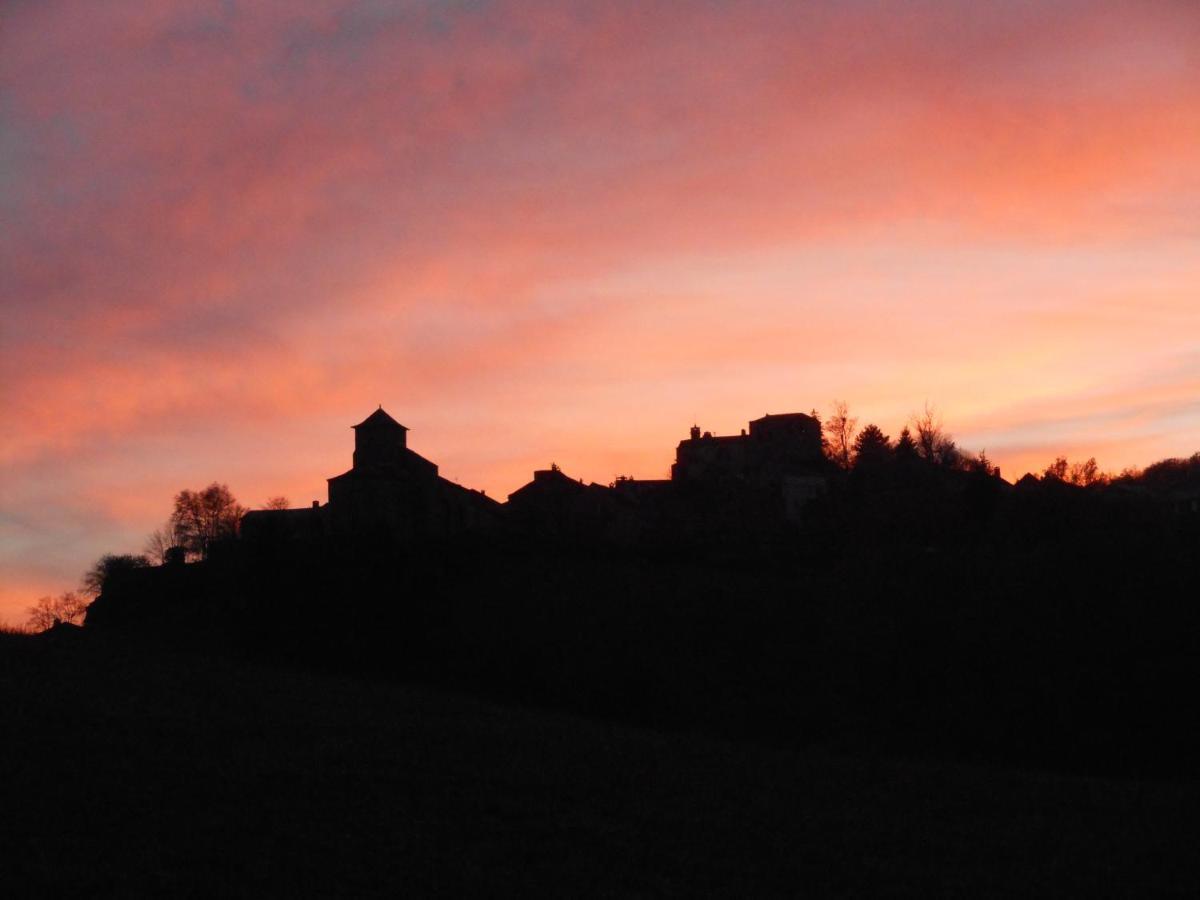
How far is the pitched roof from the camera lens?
97625mm

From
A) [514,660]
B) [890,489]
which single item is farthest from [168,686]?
[890,489]

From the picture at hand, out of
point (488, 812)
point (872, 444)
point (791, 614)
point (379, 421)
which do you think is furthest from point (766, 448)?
point (488, 812)

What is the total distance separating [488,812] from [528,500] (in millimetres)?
59181

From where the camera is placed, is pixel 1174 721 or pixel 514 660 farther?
pixel 514 660

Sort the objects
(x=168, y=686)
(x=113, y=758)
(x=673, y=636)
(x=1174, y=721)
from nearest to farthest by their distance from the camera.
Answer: (x=113, y=758)
(x=168, y=686)
(x=1174, y=721)
(x=673, y=636)

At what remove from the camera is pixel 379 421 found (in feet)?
321

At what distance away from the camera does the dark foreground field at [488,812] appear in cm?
1516

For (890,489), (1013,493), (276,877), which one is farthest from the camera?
(890,489)

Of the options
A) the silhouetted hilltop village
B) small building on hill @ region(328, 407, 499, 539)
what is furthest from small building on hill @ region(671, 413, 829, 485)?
the silhouetted hilltop village

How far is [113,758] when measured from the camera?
19.5 metres

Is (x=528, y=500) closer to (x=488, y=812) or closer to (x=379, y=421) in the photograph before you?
(x=379, y=421)

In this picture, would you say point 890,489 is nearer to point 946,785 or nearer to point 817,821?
point 946,785

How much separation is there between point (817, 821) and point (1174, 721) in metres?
22.4

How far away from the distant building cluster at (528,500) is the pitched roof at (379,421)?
0.25ft
